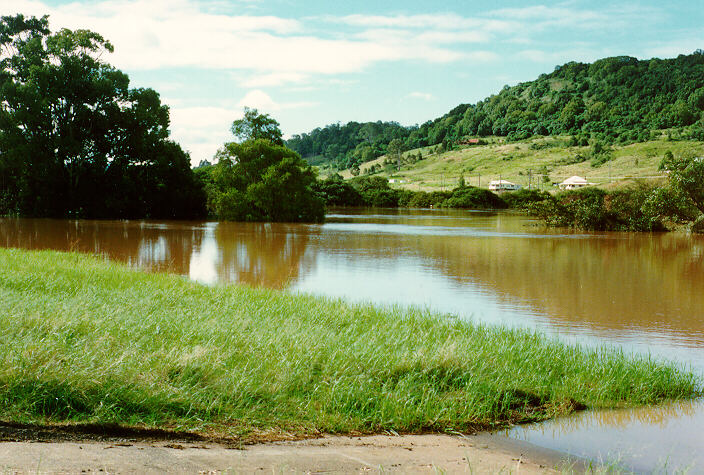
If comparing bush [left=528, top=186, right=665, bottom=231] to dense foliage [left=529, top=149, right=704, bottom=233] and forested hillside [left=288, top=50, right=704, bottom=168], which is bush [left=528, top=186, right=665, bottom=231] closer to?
dense foliage [left=529, top=149, right=704, bottom=233]

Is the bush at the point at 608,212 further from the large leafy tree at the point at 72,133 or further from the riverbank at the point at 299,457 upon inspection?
the riverbank at the point at 299,457

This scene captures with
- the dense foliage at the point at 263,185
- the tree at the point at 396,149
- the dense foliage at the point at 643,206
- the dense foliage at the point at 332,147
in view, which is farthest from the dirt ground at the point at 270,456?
the dense foliage at the point at 332,147

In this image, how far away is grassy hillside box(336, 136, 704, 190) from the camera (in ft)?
321

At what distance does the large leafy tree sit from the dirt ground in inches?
1551

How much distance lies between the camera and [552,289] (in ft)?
51.3

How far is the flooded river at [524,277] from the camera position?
6027 mm

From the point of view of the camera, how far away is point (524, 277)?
1769cm

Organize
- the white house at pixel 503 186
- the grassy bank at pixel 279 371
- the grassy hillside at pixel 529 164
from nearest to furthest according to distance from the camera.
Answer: the grassy bank at pixel 279 371
the white house at pixel 503 186
the grassy hillside at pixel 529 164

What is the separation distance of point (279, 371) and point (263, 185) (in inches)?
1496

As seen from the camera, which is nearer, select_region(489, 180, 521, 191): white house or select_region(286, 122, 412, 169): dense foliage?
select_region(489, 180, 521, 191): white house

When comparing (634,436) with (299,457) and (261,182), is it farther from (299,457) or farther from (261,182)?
(261,182)

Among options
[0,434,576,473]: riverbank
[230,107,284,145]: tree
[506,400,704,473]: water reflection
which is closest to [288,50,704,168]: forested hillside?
[230,107,284,145]: tree

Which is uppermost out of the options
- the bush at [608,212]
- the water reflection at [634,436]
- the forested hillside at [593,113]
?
the forested hillside at [593,113]

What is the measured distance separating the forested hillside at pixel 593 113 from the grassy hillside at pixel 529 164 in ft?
26.7
